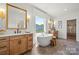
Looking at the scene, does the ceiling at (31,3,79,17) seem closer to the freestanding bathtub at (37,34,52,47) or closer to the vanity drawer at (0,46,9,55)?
the freestanding bathtub at (37,34,52,47)

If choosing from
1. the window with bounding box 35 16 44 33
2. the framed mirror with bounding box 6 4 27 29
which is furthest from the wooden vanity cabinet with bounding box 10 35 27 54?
the window with bounding box 35 16 44 33

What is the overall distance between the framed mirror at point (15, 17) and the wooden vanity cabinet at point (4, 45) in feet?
2.79

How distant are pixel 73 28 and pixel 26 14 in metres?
2.02

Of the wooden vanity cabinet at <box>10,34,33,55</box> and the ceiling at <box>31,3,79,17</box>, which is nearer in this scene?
the wooden vanity cabinet at <box>10,34,33,55</box>

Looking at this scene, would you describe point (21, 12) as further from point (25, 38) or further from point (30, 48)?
point (30, 48)

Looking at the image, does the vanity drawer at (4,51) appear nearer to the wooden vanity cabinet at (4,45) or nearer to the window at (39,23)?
the wooden vanity cabinet at (4,45)

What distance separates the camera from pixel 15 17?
14.0 ft

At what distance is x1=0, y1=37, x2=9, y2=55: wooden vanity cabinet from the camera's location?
3062 millimetres

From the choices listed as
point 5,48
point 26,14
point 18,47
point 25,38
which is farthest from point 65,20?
point 5,48

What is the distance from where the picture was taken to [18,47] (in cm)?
379

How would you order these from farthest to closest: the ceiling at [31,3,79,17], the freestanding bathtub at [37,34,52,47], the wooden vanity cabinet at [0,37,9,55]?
1. the freestanding bathtub at [37,34,52,47]
2. the ceiling at [31,3,79,17]
3. the wooden vanity cabinet at [0,37,9,55]

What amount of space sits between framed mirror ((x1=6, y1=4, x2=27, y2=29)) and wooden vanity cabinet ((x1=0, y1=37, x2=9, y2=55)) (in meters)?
0.85

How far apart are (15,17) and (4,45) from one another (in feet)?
4.59

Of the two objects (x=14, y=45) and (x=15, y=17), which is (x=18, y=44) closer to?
(x=14, y=45)
